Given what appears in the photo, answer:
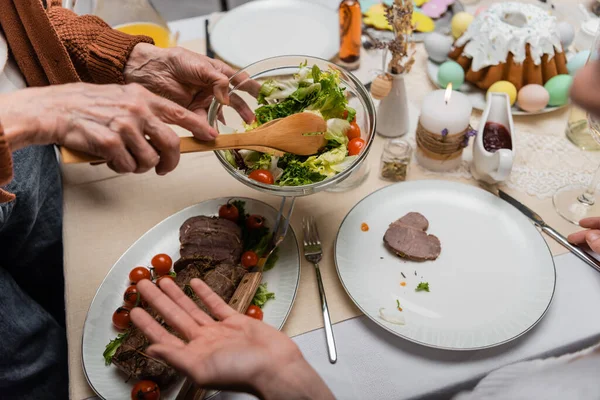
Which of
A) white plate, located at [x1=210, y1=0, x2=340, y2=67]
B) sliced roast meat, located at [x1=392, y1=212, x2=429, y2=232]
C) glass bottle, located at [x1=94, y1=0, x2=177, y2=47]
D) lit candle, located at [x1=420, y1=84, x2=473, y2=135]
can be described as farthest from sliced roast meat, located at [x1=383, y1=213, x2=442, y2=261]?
glass bottle, located at [x1=94, y1=0, x2=177, y2=47]

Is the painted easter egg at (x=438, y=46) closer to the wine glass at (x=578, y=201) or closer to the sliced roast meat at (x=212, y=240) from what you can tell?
the wine glass at (x=578, y=201)

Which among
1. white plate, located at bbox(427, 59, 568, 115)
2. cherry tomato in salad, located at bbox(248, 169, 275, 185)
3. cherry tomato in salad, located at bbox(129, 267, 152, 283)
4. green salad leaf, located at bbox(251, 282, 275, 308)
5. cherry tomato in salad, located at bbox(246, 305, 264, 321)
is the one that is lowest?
green salad leaf, located at bbox(251, 282, 275, 308)

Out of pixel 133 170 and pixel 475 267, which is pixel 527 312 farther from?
pixel 133 170

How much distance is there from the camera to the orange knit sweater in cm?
122

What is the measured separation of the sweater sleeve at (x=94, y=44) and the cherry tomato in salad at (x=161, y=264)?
0.53 meters

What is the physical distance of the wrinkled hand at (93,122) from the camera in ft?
2.88

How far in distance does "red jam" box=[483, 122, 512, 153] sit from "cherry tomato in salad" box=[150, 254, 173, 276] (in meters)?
0.91

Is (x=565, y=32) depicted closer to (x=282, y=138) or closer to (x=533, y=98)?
(x=533, y=98)

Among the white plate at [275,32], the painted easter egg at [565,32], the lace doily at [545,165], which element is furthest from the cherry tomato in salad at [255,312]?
the painted easter egg at [565,32]

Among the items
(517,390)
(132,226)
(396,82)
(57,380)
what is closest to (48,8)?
(132,226)

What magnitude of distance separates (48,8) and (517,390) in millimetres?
1481

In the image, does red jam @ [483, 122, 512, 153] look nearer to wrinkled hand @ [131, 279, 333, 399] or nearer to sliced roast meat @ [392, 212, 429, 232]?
sliced roast meat @ [392, 212, 429, 232]

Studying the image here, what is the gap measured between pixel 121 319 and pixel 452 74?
1.22 meters

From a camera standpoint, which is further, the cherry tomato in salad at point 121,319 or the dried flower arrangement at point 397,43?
the dried flower arrangement at point 397,43
